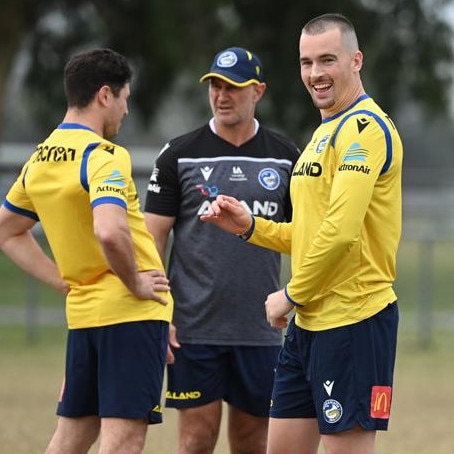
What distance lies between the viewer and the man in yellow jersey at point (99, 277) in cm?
575

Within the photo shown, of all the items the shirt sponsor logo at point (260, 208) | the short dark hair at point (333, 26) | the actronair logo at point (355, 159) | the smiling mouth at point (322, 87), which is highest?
the short dark hair at point (333, 26)

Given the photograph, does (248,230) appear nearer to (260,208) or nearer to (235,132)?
(260,208)

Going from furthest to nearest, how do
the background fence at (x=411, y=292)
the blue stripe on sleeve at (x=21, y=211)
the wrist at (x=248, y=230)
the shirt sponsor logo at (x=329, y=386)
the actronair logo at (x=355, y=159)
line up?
the background fence at (x=411, y=292), the blue stripe on sleeve at (x=21, y=211), the wrist at (x=248, y=230), the shirt sponsor logo at (x=329, y=386), the actronair logo at (x=355, y=159)

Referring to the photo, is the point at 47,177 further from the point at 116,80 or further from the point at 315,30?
the point at 315,30

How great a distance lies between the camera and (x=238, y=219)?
18.4ft

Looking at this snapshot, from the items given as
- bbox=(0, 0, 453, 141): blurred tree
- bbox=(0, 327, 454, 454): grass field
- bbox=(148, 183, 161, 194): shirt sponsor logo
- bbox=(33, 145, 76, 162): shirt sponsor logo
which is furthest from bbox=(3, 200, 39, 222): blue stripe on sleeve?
bbox=(0, 0, 453, 141): blurred tree

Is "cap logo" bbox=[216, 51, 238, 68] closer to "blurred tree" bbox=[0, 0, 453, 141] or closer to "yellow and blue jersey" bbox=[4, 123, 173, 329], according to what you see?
"yellow and blue jersey" bbox=[4, 123, 173, 329]

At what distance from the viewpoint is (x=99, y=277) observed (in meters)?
5.95

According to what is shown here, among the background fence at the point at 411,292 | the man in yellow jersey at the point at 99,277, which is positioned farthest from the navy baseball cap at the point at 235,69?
the background fence at the point at 411,292

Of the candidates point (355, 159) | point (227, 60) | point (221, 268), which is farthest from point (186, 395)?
point (355, 159)

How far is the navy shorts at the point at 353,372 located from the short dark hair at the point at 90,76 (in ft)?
5.22

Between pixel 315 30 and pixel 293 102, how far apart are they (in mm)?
18626

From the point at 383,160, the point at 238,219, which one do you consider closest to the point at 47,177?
the point at 238,219

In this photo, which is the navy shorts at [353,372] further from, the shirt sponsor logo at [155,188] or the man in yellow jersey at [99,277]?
the shirt sponsor logo at [155,188]
